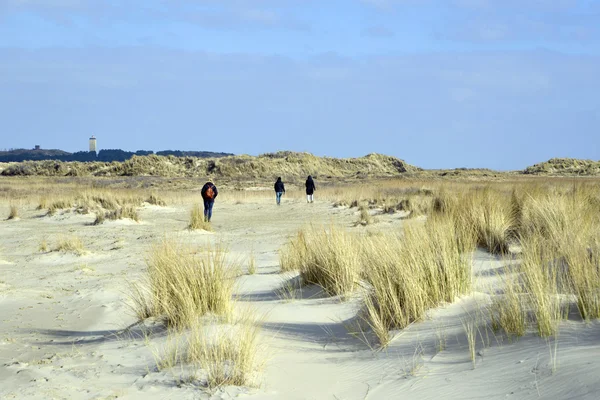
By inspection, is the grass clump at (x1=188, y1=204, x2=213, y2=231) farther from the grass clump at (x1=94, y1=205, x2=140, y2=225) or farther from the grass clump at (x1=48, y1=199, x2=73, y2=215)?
the grass clump at (x1=48, y1=199, x2=73, y2=215)

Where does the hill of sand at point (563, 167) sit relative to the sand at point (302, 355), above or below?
above

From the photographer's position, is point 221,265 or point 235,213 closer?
point 221,265

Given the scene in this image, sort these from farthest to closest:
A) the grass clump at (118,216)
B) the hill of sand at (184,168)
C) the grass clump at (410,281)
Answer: the hill of sand at (184,168) → the grass clump at (118,216) → the grass clump at (410,281)

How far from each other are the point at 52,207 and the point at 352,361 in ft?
76.2

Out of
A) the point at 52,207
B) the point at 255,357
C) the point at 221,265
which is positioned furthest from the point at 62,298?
the point at 52,207

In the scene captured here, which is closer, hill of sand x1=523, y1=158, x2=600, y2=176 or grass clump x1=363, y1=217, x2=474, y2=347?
grass clump x1=363, y1=217, x2=474, y2=347

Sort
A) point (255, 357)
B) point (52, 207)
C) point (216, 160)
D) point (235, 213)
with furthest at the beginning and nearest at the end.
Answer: point (216, 160) → point (235, 213) → point (52, 207) → point (255, 357)

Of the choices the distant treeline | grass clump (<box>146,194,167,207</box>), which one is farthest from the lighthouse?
grass clump (<box>146,194,167,207</box>)

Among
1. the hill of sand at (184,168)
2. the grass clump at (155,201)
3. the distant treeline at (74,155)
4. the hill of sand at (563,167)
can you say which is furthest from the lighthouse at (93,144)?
the grass clump at (155,201)

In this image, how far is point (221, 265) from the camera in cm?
718

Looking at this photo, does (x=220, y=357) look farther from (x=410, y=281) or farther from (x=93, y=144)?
(x=93, y=144)

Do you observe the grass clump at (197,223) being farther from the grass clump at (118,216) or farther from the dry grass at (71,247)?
the dry grass at (71,247)

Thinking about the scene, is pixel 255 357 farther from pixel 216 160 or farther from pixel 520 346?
pixel 216 160

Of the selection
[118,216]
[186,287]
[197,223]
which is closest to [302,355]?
[186,287]
